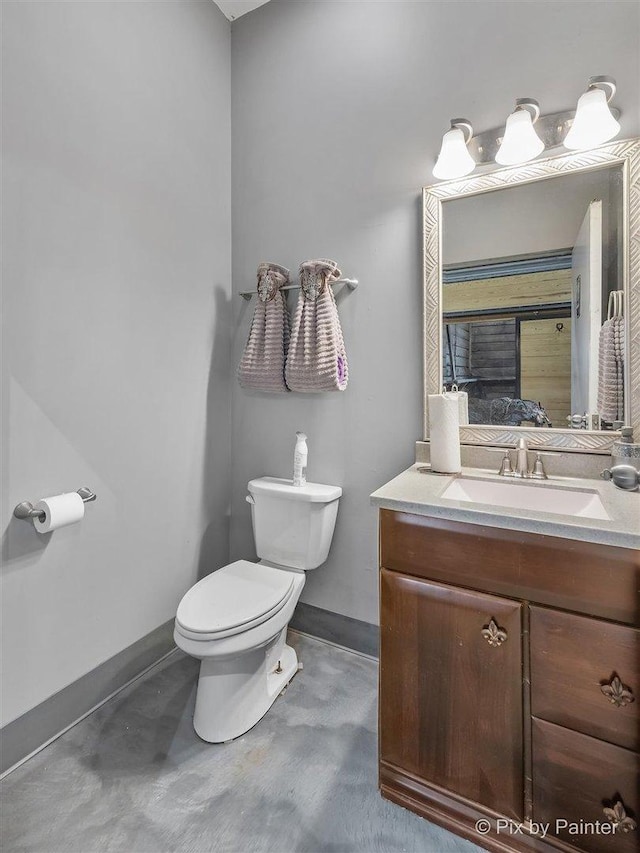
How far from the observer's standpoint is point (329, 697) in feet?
5.11

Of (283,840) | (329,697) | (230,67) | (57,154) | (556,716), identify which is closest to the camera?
(556,716)

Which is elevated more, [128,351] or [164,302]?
[164,302]

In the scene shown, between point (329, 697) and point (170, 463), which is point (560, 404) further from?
point (170, 463)

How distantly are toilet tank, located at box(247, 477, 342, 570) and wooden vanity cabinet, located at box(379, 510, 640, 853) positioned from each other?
56 cm

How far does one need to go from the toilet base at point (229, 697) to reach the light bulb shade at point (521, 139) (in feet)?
5.97

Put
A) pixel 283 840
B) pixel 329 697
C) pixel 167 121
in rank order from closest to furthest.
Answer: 1. pixel 283 840
2. pixel 329 697
3. pixel 167 121

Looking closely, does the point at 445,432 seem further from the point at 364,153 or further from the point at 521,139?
the point at 364,153

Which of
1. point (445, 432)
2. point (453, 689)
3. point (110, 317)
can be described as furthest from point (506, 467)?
point (110, 317)

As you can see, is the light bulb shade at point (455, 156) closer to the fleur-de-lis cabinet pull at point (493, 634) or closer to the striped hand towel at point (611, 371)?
the striped hand towel at point (611, 371)

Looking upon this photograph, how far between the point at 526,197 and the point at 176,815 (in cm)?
215

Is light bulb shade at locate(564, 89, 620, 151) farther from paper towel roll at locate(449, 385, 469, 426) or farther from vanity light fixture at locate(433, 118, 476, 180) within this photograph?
paper towel roll at locate(449, 385, 469, 426)

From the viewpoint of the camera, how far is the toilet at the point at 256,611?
50.6 inches

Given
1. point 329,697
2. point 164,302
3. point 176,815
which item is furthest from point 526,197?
point 176,815

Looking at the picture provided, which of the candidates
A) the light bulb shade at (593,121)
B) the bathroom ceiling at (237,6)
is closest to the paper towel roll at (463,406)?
the light bulb shade at (593,121)
